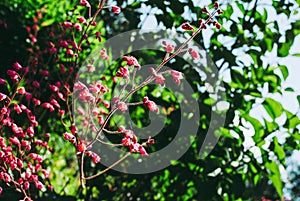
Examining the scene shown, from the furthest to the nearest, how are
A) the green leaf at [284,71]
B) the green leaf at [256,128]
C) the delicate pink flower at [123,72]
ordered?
the green leaf at [284,71] → the green leaf at [256,128] → the delicate pink flower at [123,72]

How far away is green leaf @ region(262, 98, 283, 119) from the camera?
1493 mm

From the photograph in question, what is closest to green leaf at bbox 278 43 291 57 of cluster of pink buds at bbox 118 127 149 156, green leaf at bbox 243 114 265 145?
green leaf at bbox 243 114 265 145

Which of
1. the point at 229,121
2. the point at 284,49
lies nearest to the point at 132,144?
the point at 229,121

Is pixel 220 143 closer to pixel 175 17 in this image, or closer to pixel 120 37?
pixel 175 17

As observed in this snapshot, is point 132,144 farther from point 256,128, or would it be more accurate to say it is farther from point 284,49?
point 284,49

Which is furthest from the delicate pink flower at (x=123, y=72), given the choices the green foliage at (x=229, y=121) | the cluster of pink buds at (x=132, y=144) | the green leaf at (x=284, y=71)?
the green leaf at (x=284, y=71)

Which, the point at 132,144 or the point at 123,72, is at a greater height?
the point at 123,72

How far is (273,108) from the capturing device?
1.51 meters

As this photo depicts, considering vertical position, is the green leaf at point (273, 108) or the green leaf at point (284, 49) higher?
the green leaf at point (284, 49)

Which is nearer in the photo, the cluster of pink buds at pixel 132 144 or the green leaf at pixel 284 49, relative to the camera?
the cluster of pink buds at pixel 132 144

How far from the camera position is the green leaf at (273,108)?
4.90ft

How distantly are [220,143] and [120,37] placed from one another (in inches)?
26.3

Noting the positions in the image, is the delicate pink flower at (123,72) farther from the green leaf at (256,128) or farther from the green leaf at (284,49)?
the green leaf at (284,49)

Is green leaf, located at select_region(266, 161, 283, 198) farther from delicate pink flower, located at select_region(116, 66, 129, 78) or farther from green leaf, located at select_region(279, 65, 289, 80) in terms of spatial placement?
delicate pink flower, located at select_region(116, 66, 129, 78)
